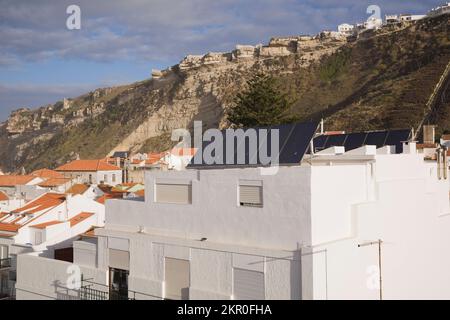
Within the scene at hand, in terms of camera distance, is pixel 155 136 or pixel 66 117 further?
pixel 66 117

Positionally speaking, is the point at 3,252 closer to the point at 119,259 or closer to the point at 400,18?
the point at 119,259

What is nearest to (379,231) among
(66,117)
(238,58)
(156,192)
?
(156,192)

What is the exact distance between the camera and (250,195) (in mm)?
12961

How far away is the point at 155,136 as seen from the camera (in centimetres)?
10369

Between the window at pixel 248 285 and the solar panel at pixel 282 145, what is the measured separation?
4013 millimetres

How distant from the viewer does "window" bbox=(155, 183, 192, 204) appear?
1441cm

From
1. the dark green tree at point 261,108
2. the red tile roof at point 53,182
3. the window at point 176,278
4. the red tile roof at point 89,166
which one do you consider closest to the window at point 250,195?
the window at point 176,278

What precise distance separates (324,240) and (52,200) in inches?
862

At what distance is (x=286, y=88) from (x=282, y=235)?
82.0m

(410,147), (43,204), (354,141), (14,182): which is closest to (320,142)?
(354,141)

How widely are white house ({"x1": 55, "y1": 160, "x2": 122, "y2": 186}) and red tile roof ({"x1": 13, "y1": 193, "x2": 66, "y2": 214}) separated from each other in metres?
31.7
